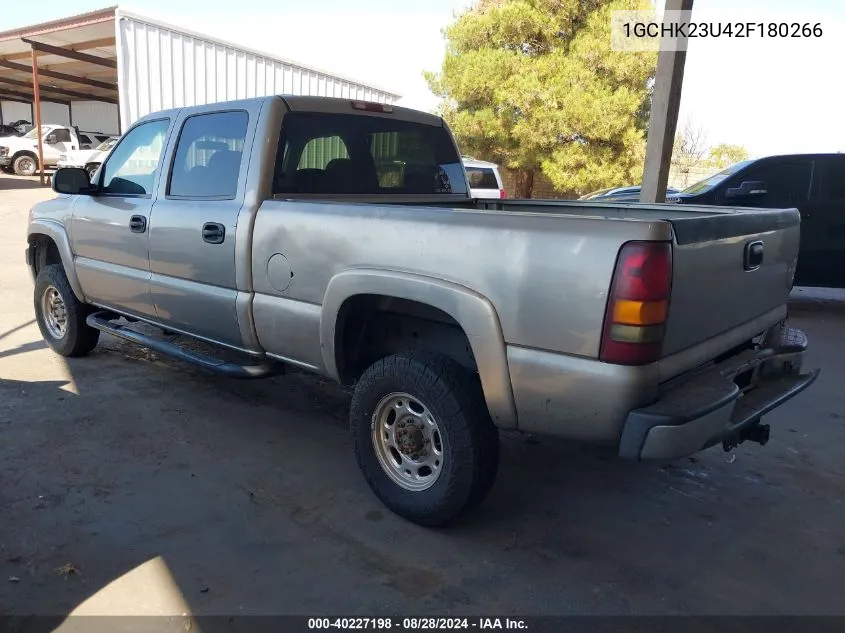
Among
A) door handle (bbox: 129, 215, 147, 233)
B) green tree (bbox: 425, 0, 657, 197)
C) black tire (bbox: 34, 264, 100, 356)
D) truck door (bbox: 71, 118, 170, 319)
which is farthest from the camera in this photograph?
green tree (bbox: 425, 0, 657, 197)

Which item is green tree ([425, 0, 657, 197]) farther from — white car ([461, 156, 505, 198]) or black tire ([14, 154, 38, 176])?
black tire ([14, 154, 38, 176])

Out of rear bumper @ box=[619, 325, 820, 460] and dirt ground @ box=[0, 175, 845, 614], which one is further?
dirt ground @ box=[0, 175, 845, 614]

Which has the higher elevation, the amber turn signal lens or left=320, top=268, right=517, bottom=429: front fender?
the amber turn signal lens

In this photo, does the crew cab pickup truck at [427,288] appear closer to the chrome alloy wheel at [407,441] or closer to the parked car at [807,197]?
the chrome alloy wheel at [407,441]

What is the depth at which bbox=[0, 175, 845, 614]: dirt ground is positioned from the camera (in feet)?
8.48

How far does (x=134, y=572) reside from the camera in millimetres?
2676

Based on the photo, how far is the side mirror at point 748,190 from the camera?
7.48 m

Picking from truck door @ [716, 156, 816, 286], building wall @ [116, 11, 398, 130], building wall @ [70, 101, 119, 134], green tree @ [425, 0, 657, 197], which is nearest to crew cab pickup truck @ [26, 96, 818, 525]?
truck door @ [716, 156, 816, 286]

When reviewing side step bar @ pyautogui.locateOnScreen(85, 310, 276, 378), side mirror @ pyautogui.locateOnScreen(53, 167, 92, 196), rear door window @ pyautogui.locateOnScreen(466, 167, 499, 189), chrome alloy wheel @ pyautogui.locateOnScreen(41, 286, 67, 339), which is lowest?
chrome alloy wheel @ pyautogui.locateOnScreen(41, 286, 67, 339)

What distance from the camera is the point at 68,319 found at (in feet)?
17.3

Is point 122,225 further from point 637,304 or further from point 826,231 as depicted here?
point 826,231

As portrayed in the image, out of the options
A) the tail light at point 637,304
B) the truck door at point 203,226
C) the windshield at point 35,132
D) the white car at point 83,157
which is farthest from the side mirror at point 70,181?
the windshield at point 35,132

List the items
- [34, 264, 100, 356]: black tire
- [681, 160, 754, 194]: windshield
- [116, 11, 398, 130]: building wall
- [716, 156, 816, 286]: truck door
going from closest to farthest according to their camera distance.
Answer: [34, 264, 100, 356]: black tire, [716, 156, 816, 286]: truck door, [681, 160, 754, 194]: windshield, [116, 11, 398, 130]: building wall

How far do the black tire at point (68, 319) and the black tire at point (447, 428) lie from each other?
10.7 feet
